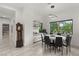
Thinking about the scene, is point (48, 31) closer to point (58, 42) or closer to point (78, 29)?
point (78, 29)

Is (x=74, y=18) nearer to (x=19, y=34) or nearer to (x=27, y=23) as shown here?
(x=27, y=23)

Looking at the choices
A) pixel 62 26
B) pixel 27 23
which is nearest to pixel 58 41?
pixel 62 26

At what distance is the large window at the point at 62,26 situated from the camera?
618 centimetres

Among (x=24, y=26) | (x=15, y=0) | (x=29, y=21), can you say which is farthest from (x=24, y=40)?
(x=15, y=0)

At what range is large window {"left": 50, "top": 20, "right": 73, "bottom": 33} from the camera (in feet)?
20.3

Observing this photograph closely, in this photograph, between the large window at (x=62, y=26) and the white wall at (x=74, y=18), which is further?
the large window at (x=62, y=26)

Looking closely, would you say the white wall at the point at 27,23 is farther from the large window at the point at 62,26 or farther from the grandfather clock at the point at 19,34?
the large window at the point at 62,26

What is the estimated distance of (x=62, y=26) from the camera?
21.4 feet

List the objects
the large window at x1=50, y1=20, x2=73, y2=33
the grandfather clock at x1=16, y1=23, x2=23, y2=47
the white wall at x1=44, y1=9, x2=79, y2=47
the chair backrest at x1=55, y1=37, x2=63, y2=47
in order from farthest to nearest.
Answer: the large window at x1=50, y1=20, x2=73, y2=33
the white wall at x1=44, y1=9, x2=79, y2=47
the grandfather clock at x1=16, y1=23, x2=23, y2=47
the chair backrest at x1=55, y1=37, x2=63, y2=47

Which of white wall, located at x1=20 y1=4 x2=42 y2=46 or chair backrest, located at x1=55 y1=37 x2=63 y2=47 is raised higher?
white wall, located at x1=20 y1=4 x2=42 y2=46

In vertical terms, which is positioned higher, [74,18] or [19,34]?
[74,18]

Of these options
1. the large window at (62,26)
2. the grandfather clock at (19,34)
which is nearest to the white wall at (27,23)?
the grandfather clock at (19,34)

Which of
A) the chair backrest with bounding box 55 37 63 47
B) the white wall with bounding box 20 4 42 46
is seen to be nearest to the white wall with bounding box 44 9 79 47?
the chair backrest with bounding box 55 37 63 47

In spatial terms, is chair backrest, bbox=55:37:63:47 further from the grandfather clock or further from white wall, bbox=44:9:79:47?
the grandfather clock
